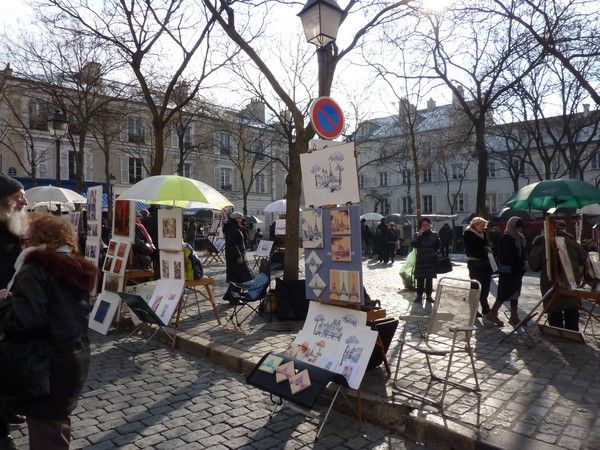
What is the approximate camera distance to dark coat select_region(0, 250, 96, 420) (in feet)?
8.69

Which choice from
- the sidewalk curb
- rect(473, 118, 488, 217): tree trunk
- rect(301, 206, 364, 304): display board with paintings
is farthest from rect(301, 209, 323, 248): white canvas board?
rect(473, 118, 488, 217): tree trunk

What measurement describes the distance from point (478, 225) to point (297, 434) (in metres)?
5.38

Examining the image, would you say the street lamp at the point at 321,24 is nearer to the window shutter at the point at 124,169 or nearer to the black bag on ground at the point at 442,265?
the black bag on ground at the point at 442,265

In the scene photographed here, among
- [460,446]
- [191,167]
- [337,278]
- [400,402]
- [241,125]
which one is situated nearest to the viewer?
[460,446]

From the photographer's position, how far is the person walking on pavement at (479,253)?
7.92 metres

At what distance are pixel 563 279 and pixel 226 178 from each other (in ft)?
140

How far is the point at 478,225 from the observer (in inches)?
318

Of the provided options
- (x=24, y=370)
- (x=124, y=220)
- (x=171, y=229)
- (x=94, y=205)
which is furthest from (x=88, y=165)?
(x=24, y=370)

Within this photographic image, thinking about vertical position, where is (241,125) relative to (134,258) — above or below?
above

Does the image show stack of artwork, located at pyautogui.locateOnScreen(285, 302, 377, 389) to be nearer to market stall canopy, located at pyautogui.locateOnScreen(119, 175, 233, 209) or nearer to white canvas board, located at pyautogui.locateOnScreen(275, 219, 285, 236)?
market stall canopy, located at pyautogui.locateOnScreen(119, 175, 233, 209)

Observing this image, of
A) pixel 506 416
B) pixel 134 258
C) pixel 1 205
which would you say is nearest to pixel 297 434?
pixel 506 416

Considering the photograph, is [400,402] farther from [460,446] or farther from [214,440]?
[214,440]

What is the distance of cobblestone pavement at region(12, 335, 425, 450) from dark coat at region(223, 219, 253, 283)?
5153mm

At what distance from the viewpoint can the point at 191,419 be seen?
4.27 m
